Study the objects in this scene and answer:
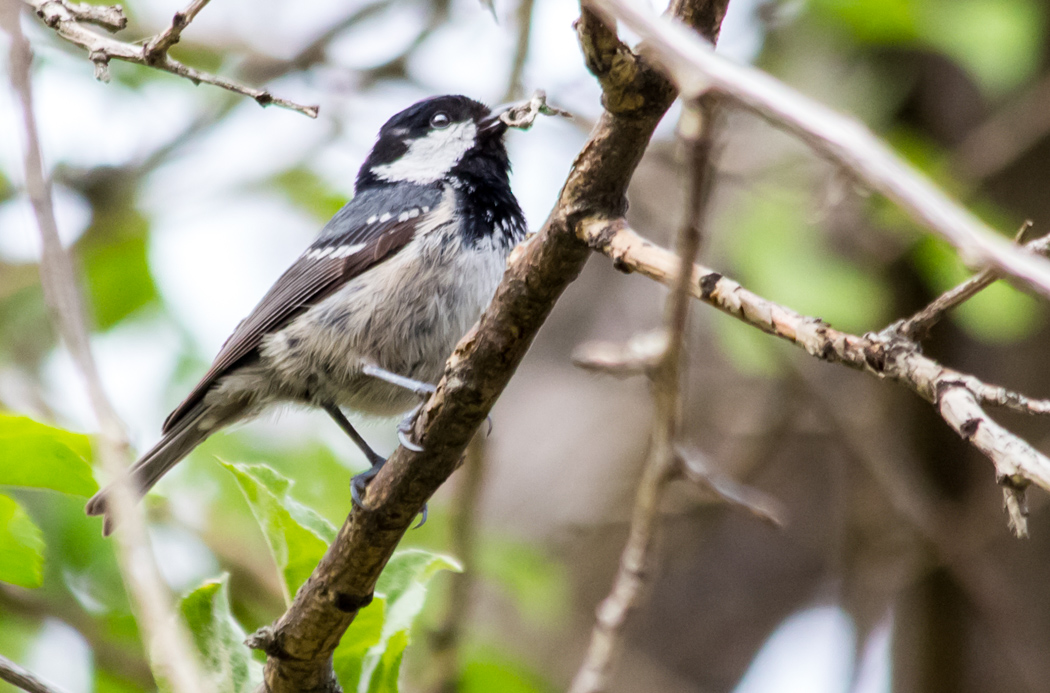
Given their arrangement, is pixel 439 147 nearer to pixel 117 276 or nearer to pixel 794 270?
pixel 794 270

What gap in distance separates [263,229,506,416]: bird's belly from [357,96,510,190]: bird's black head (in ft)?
1.55

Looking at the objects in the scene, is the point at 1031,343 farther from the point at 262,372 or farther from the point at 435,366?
the point at 262,372

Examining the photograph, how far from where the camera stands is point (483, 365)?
1.92 metres

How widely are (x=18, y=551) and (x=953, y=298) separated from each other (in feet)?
5.52

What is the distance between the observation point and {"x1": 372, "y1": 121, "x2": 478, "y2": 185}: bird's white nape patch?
383cm

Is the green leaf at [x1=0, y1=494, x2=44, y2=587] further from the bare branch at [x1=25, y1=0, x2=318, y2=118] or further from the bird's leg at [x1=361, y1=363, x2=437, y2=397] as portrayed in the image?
the bird's leg at [x1=361, y1=363, x2=437, y2=397]

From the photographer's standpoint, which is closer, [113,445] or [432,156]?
[113,445]

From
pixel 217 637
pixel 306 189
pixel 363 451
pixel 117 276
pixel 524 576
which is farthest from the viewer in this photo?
pixel 306 189

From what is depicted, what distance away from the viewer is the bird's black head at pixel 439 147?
375 cm

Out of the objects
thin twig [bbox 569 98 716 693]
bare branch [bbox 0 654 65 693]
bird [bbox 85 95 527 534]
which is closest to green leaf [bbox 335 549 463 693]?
thin twig [bbox 569 98 716 693]

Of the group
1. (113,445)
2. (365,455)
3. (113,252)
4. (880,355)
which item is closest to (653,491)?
(880,355)

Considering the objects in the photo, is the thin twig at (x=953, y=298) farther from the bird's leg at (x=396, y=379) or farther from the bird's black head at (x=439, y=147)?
the bird's black head at (x=439, y=147)

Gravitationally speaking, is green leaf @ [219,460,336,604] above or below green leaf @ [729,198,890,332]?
below

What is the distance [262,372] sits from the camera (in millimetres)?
3535
